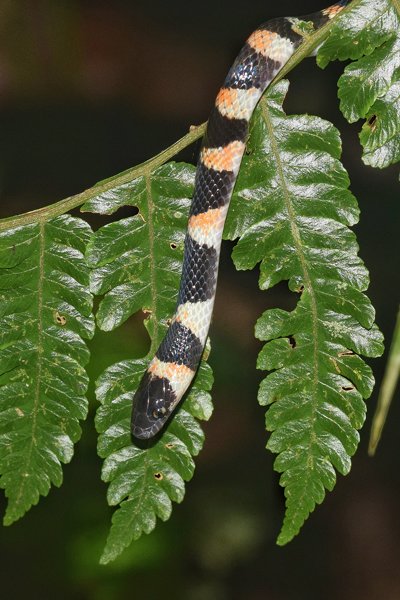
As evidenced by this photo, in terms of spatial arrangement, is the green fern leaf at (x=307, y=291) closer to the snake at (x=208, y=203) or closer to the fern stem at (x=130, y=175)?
the snake at (x=208, y=203)

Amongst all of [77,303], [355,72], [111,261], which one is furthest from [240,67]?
[77,303]

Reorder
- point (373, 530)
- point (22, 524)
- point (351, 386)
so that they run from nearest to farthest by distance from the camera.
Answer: point (351, 386) → point (22, 524) → point (373, 530)

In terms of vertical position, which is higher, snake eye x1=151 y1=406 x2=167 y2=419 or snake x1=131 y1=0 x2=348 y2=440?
snake x1=131 y1=0 x2=348 y2=440

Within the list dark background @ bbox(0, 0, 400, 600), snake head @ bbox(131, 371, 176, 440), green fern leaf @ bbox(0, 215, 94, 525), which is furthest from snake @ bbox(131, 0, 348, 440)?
dark background @ bbox(0, 0, 400, 600)

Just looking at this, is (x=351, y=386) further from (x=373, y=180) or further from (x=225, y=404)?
(x=373, y=180)

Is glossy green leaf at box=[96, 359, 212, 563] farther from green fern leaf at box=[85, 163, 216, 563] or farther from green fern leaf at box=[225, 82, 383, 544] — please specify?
green fern leaf at box=[225, 82, 383, 544]
